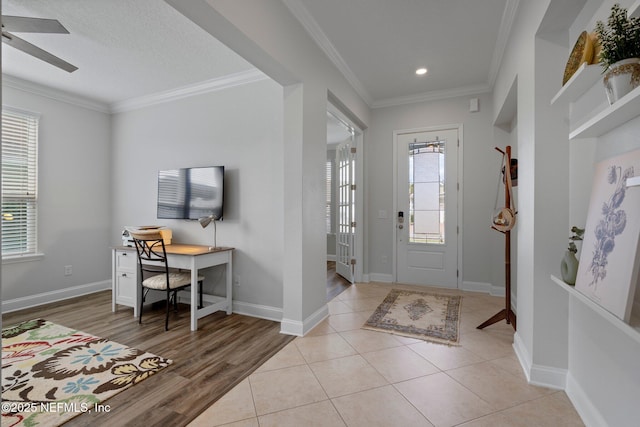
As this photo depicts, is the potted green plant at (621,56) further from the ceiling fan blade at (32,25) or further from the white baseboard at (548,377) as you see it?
the ceiling fan blade at (32,25)

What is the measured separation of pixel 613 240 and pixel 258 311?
294 centimetres

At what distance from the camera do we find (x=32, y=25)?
6.72 feet

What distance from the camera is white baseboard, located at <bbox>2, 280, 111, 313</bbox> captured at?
11.8 ft

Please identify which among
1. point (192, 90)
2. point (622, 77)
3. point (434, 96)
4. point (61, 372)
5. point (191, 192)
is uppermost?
point (434, 96)

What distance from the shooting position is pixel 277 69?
251 cm

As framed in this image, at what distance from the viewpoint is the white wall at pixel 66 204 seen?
3.75 m

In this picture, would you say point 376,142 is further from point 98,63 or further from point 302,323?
point 98,63

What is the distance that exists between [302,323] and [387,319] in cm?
93

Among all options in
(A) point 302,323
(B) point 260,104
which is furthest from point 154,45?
(A) point 302,323

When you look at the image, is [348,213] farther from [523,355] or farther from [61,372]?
[61,372]

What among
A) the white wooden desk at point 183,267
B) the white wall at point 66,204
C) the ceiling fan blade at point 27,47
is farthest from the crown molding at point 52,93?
the white wooden desk at point 183,267

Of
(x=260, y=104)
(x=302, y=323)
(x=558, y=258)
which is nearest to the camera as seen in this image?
(x=558, y=258)

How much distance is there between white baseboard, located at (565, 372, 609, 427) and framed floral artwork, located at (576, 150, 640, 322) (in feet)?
2.38

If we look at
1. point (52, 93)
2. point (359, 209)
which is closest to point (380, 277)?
point (359, 209)
